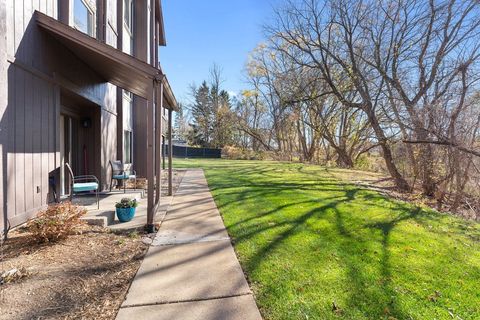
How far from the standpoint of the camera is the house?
3.98 m

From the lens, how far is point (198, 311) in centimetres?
250

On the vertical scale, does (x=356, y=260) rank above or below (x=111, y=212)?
below

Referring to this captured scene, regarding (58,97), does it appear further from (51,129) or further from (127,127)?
(127,127)

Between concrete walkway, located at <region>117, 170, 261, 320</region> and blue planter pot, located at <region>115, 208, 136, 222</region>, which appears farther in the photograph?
blue planter pot, located at <region>115, 208, 136, 222</region>

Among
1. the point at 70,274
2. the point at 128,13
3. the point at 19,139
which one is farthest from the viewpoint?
the point at 128,13

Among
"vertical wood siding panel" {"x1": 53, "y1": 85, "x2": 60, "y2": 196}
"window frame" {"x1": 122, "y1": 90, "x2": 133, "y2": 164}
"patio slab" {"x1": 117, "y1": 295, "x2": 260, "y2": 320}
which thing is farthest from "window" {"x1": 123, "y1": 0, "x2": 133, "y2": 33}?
"patio slab" {"x1": 117, "y1": 295, "x2": 260, "y2": 320}

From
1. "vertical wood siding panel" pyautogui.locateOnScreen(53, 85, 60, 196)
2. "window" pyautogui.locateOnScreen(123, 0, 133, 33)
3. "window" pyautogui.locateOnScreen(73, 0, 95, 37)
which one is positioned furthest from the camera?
"window" pyautogui.locateOnScreen(123, 0, 133, 33)

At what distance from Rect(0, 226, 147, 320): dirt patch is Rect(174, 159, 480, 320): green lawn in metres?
1.37

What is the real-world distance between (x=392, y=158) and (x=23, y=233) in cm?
1219

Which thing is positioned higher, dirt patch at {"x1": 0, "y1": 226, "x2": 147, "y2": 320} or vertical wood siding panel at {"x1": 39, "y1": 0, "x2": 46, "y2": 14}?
vertical wood siding panel at {"x1": 39, "y1": 0, "x2": 46, "y2": 14}

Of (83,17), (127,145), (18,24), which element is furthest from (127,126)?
(18,24)

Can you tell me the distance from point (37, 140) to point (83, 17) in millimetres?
3479

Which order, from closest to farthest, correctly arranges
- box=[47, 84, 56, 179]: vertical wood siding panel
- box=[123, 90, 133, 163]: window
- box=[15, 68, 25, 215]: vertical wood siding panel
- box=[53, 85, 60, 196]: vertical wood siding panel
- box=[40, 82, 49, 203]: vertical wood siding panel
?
box=[15, 68, 25, 215]: vertical wood siding panel, box=[40, 82, 49, 203]: vertical wood siding panel, box=[47, 84, 56, 179]: vertical wood siding panel, box=[53, 85, 60, 196]: vertical wood siding panel, box=[123, 90, 133, 163]: window

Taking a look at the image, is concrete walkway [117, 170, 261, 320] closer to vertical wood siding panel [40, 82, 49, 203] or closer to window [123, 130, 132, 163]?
vertical wood siding panel [40, 82, 49, 203]
